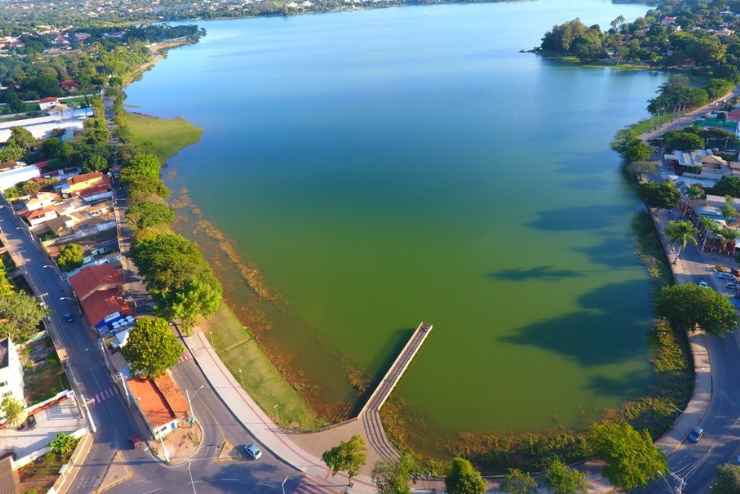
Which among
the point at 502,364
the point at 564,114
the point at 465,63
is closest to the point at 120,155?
the point at 502,364

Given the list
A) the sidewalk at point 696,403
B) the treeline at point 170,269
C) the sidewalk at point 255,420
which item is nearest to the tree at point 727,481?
the sidewalk at point 696,403

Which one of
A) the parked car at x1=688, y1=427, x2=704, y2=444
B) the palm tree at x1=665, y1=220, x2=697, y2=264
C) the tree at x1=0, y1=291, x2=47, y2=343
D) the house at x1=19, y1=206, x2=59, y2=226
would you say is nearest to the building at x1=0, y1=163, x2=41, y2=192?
the house at x1=19, y1=206, x2=59, y2=226

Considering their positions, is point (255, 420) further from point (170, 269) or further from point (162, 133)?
point (162, 133)

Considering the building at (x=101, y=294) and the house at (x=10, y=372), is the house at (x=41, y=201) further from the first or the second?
the house at (x=10, y=372)

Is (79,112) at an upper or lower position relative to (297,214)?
upper

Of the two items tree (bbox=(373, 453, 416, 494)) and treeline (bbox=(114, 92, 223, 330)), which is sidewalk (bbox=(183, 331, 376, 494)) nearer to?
tree (bbox=(373, 453, 416, 494))

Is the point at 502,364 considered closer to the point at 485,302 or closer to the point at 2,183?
the point at 485,302
